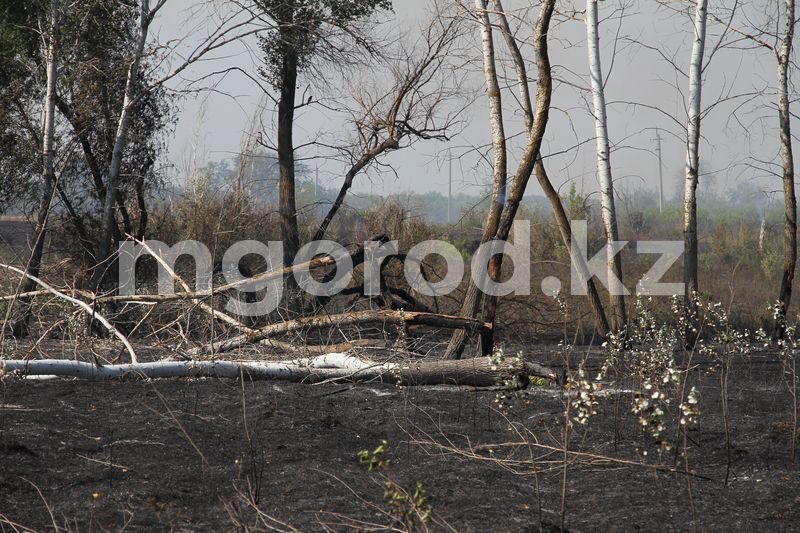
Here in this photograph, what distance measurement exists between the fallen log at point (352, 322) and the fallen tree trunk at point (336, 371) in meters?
0.44

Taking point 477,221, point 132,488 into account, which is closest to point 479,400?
point 132,488

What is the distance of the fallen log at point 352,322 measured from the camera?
320 inches

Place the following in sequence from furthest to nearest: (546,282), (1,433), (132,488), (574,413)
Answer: (546,282) → (574,413) → (1,433) → (132,488)

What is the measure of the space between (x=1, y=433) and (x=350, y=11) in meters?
9.60

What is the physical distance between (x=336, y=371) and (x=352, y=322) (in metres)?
0.76

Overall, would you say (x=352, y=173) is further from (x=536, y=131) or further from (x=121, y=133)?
(x=536, y=131)

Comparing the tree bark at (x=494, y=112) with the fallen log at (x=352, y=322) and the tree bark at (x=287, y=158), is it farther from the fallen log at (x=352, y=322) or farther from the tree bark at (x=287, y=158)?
the tree bark at (x=287, y=158)

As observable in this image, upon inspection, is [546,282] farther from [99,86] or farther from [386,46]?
[99,86]

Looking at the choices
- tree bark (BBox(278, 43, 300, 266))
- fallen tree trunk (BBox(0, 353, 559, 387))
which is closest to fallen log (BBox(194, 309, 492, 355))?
fallen tree trunk (BBox(0, 353, 559, 387))

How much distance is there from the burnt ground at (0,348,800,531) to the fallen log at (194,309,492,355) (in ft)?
2.60

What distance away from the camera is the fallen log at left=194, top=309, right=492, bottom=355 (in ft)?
26.7

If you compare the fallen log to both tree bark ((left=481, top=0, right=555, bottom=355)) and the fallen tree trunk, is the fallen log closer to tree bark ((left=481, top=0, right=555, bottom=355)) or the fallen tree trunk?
the fallen tree trunk

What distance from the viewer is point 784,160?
13.1m

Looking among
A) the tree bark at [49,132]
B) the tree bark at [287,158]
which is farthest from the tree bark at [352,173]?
the tree bark at [49,132]
